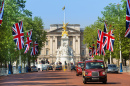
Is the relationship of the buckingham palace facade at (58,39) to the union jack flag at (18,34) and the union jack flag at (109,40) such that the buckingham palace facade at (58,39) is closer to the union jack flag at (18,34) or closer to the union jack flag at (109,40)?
the union jack flag at (109,40)

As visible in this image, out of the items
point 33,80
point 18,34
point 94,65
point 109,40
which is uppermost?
point 18,34

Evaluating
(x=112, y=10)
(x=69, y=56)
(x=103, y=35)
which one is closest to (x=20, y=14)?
(x=103, y=35)

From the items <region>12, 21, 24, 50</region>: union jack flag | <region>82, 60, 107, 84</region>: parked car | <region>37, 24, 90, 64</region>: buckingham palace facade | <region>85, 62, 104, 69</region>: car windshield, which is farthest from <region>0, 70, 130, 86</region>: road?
<region>37, 24, 90, 64</region>: buckingham palace facade

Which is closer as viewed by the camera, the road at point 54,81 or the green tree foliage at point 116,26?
the road at point 54,81

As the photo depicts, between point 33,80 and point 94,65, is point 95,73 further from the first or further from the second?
point 33,80

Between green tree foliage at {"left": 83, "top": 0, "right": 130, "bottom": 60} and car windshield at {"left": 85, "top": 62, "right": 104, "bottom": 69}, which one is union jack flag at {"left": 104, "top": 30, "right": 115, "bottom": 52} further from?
car windshield at {"left": 85, "top": 62, "right": 104, "bottom": 69}

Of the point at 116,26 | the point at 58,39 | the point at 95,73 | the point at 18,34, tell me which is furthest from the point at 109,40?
the point at 58,39

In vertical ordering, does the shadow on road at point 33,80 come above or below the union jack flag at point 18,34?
below

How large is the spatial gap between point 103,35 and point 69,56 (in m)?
65.2

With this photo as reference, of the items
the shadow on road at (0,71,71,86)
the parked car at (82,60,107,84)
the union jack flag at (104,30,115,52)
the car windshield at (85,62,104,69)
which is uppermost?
the union jack flag at (104,30,115,52)

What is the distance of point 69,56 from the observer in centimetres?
12506

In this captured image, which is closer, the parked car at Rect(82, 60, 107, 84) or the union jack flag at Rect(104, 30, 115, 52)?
the parked car at Rect(82, 60, 107, 84)

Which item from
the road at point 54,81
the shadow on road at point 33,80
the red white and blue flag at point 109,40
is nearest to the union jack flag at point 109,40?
the red white and blue flag at point 109,40

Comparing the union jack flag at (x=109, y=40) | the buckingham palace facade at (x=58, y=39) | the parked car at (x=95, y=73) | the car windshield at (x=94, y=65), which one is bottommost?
the parked car at (x=95, y=73)
